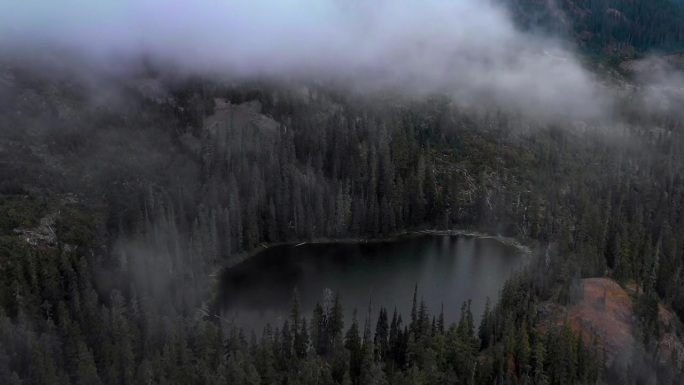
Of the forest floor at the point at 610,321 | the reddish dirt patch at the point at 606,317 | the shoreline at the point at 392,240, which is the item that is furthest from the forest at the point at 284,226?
the reddish dirt patch at the point at 606,317

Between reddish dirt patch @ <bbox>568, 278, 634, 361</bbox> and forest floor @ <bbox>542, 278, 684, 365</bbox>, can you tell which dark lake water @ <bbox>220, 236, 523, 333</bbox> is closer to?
forest floor @ <bbox>542, 278, 684, 365</bbox>

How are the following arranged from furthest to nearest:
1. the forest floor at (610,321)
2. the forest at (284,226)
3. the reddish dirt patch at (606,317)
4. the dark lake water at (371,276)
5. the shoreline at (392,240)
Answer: the shoreline at (392,240)
the dark lake water at (371,276)
the reddish dirt patch at (606,317)
the forest floor at (610,321)
the forest at (284,226)

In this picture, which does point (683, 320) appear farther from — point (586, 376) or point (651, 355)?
point (586, 376)

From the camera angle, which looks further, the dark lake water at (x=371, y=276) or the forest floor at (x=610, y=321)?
the dark lake water at (x=371, y=276)

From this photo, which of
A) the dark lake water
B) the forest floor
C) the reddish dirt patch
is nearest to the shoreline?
the dark lake water

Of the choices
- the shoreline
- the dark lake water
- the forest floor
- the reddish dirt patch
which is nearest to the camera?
the forest floor

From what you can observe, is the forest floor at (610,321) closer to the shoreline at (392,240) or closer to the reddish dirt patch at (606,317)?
the reddish dirt patch at (606,317)
